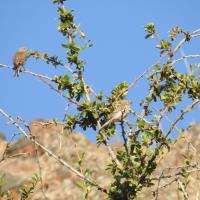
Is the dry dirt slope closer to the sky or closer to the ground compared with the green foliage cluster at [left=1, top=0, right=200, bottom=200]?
closer to the sky

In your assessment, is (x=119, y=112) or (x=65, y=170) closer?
(x=119, y=112)

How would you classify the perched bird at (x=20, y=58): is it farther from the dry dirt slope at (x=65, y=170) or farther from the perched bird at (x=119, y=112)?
the dry dirt slope at (x=65, y=170)

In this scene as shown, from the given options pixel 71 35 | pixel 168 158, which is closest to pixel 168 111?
pixel 71 35

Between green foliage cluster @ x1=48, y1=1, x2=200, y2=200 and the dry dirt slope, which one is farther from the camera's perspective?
the dry dirt slope

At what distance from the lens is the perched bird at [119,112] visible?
439 cm

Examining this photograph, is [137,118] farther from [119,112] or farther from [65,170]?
[65,170]

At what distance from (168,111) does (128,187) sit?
0.75m

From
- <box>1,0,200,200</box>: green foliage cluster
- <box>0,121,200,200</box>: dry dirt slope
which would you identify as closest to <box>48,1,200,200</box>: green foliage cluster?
<box>1,0,200,200</box>: green foliage cluster

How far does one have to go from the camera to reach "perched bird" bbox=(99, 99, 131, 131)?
4391mm

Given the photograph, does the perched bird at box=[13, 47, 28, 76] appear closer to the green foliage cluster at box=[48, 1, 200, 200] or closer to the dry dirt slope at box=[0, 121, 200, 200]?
the green foliage cluster at box=[48, 1, 200, 200]

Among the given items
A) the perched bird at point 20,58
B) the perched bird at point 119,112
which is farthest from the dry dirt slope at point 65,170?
the perched bird at point 119,112

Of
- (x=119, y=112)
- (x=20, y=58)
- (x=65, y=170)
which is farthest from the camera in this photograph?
(x=65, y=170)

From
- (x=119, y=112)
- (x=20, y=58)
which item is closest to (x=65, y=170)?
(x=20, y=58)

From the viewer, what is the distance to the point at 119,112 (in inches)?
175
